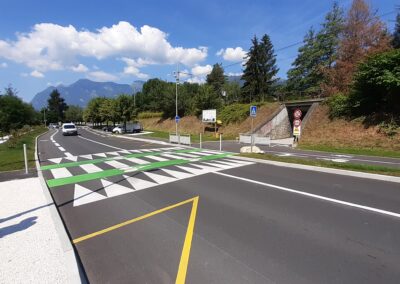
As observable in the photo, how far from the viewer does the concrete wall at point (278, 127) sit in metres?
31.9

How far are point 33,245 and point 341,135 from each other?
83.6 ft

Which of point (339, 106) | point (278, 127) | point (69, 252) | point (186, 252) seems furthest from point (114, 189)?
point (278, 127)

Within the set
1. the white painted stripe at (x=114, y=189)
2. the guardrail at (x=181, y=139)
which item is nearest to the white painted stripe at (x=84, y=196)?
the white painted stripe at (x=114, y=189)

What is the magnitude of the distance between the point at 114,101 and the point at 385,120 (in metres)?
42.6

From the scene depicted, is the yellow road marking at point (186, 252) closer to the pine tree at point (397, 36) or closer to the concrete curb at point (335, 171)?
the concrete curb at point (335, 171)

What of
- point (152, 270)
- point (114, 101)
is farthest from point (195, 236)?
point (114, 101)

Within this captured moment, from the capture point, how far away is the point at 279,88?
5472cm

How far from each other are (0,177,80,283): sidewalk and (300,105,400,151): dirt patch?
2250 cm

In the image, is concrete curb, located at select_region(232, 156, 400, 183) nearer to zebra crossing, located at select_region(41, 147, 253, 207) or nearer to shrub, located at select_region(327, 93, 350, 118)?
zebra crossing, located at select_region(41, 147, 253, 207)

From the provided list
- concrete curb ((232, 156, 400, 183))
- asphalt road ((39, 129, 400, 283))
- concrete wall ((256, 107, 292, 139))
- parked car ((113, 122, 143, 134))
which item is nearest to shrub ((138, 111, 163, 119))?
parked car ((113, 122, 143, 134))

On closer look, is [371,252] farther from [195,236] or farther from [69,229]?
[69,229]

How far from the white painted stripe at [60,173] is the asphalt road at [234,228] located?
1.26 m

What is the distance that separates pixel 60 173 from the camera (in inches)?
426

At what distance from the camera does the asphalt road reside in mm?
3547
